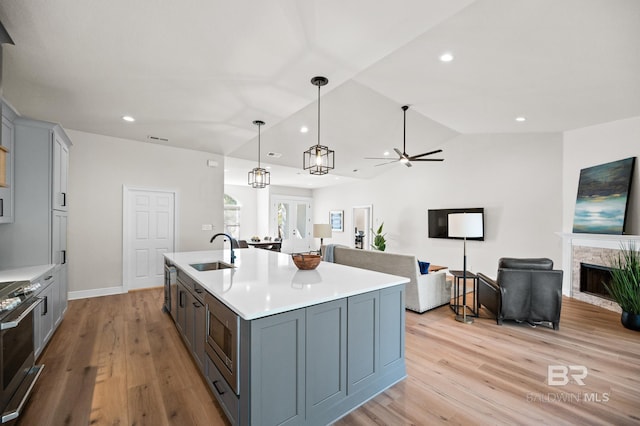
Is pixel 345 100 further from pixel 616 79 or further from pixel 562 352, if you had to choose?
pixel 562 352

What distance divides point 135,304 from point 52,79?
3028 mm

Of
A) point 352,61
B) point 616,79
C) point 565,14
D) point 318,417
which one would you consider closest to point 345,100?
point 352,61

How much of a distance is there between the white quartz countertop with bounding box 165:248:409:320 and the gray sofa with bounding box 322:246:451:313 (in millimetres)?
1465

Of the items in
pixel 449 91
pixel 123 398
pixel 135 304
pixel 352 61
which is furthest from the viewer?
pixel 135 304

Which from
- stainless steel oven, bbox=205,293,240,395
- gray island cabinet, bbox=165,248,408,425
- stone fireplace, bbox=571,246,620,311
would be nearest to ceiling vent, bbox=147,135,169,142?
gray island cabinet, bbox=165,248,408,425

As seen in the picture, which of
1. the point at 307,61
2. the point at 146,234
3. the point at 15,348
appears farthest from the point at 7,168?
the point at 307,61

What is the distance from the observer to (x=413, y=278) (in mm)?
3771

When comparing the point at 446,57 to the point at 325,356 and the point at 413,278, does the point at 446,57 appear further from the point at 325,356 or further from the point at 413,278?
the point at 325,356

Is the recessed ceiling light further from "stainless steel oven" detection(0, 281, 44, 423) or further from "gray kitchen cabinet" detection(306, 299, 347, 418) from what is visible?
"stainless steel oven" detection(0, 281, 44, 423)

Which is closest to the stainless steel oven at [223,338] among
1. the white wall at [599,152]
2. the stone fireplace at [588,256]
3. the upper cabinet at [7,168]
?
the upper cabinet at [7,168]

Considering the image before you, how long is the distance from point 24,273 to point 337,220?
27.0ft

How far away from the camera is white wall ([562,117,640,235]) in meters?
3.90

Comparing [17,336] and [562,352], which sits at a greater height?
[17,336]

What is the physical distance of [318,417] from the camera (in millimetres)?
1709
